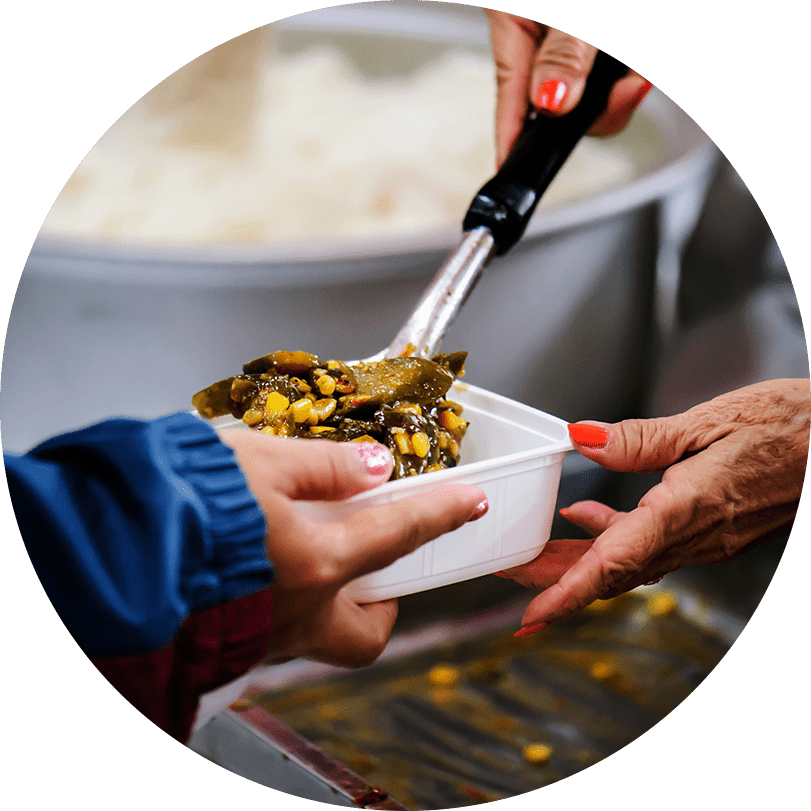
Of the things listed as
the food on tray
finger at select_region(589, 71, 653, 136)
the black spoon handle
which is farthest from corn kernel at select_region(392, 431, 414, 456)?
finger at select_region(589, 71, 653, 136)

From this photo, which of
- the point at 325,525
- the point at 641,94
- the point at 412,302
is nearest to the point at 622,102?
the point at 641,94

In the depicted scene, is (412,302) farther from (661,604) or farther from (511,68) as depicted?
(661,604)

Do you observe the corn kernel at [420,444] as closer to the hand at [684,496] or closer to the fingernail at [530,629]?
the hand at [684,496]

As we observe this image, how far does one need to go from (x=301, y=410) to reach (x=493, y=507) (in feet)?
1.17

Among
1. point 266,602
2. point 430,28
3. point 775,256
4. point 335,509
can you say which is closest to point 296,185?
point 430,28

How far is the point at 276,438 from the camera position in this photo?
1729 millimetres

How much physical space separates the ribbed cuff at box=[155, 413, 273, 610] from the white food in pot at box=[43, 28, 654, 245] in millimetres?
494

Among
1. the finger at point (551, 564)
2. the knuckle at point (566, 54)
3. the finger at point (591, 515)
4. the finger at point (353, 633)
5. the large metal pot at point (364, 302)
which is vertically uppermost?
the knuckle at point (566, 54)

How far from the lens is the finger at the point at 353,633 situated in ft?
5.85

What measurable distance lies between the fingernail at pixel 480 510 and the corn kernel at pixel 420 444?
12 centimetres

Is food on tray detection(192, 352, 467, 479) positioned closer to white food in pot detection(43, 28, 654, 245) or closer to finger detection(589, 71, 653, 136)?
white food in pot detection(43, 28, 654, 245)

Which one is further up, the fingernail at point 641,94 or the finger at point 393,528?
the fingernail at point 641,94

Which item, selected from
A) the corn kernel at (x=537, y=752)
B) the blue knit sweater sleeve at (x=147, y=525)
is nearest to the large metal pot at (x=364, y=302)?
the blue knit sweater sleeve at (x=147, y=525)

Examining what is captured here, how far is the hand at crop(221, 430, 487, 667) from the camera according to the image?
169 centimetres
